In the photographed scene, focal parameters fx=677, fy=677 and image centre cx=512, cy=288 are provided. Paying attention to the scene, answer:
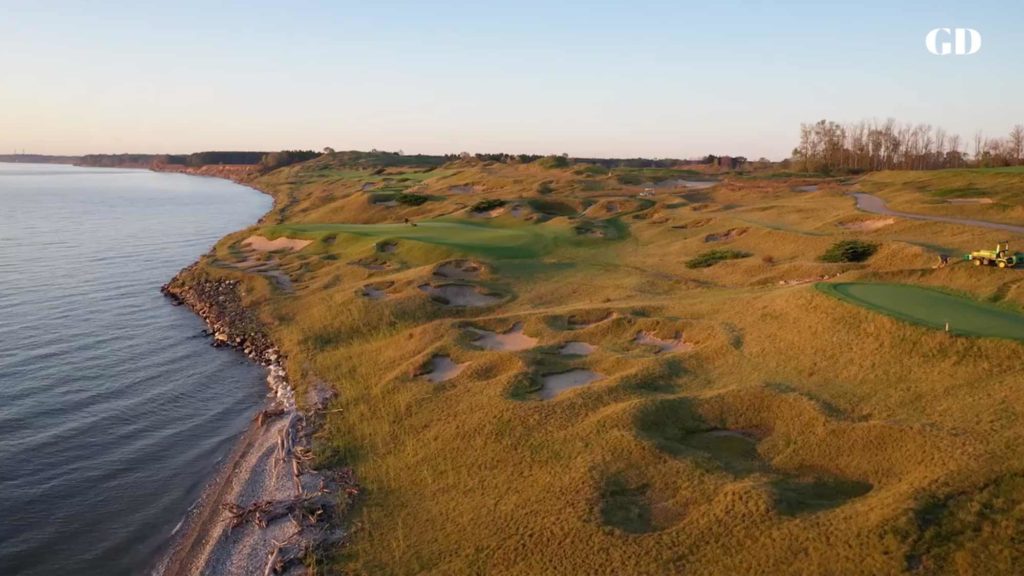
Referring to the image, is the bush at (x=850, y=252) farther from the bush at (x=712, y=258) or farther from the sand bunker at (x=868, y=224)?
the sand bunker at (x=868, y=224)

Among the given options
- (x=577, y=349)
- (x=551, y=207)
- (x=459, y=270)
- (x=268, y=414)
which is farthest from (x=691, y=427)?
(x=551, y=207)

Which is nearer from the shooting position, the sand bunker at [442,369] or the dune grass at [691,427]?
the dune grass at [691,427]

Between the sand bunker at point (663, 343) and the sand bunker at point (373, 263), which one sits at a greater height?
the sand bunker at point (373, 263)

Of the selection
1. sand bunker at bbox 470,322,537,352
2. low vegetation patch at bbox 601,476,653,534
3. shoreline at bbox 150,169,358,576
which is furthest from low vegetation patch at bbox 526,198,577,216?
low vegetation patch at bbox 601,476,653,534

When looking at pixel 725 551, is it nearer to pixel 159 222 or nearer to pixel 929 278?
pixel 929 278

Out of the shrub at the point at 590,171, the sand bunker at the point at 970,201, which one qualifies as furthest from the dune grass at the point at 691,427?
the shrub at the point at 590,171

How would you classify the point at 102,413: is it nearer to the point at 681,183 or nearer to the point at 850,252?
the point at 850,252

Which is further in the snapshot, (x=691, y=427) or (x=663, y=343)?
(x=663, y=343)
